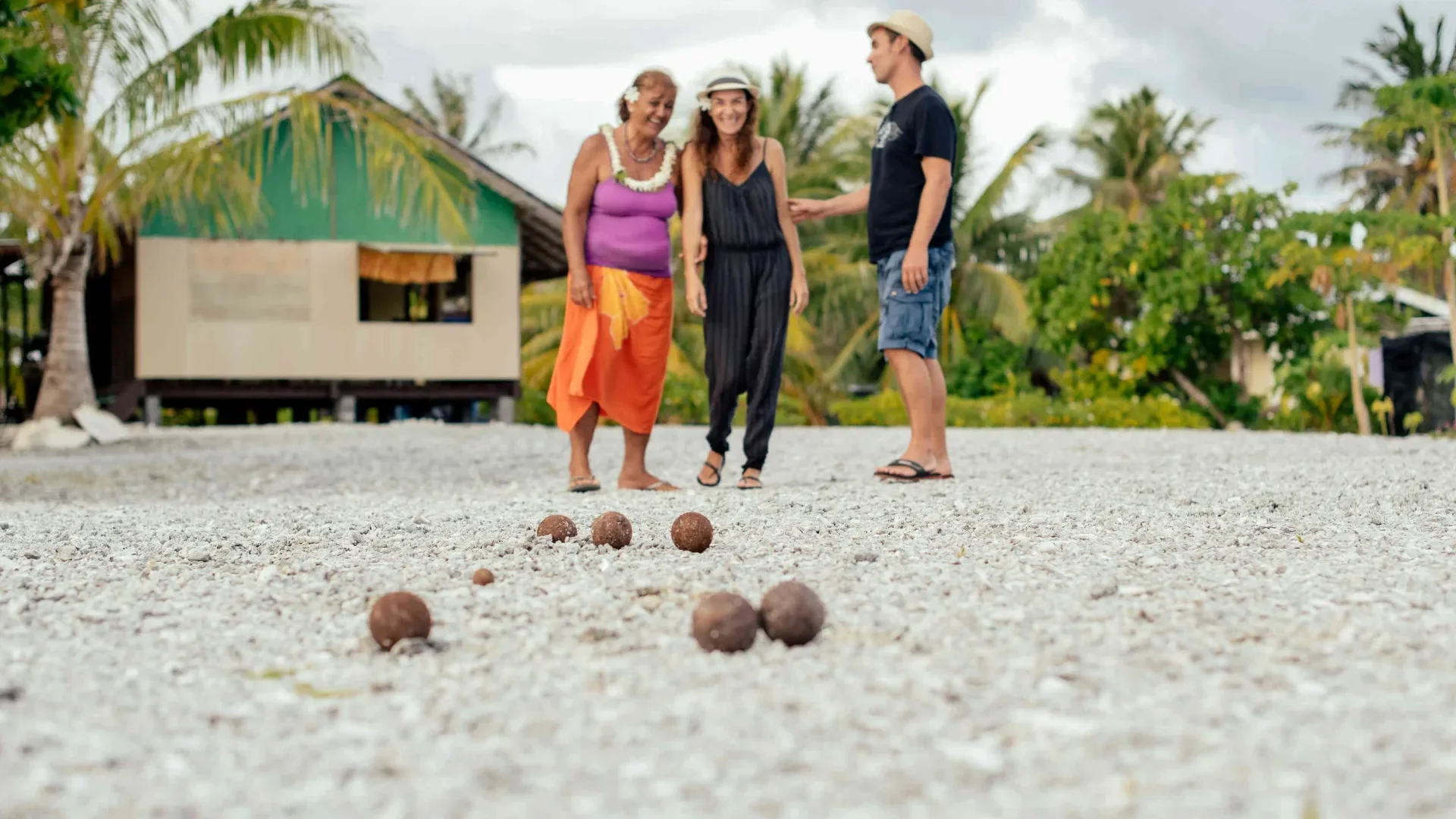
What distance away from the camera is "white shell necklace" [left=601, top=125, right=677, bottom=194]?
4.95 m

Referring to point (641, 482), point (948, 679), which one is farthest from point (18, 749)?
point (641, 482)

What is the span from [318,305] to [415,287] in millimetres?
4571

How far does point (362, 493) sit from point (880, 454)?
12.7ft

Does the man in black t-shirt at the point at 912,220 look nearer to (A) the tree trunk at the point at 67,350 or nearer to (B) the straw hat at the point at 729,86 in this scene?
(B) the straw hat at the point at 729,86

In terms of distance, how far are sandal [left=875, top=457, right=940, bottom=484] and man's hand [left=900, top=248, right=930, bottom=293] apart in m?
0.72

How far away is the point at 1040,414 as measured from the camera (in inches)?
572

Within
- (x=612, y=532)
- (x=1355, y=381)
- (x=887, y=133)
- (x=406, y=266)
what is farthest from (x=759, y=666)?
(x=406, y=266)

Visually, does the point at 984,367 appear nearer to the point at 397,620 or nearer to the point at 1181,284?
the point at 1181,284

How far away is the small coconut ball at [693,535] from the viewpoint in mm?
3287

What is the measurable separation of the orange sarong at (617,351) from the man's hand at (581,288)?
0.05 meters

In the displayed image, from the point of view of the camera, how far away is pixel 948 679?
78.1 inches

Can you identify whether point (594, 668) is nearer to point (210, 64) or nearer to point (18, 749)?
point (18, 749)

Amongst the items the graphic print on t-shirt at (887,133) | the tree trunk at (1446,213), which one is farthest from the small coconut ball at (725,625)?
the tree trunk at (1446,213)

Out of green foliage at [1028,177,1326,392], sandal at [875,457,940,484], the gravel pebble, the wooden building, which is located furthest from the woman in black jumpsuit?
green foliage at [1028,177,1326,392]
